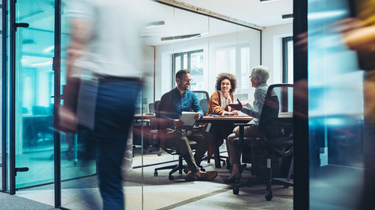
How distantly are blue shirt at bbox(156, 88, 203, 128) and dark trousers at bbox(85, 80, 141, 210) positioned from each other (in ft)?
6.88

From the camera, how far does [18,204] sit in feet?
9.02

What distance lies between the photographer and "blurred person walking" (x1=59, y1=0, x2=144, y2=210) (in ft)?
4.58


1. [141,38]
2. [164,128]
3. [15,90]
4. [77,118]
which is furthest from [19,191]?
[141,38]

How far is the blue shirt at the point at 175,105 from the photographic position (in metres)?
3.78

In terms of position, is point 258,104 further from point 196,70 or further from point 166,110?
point 196,70

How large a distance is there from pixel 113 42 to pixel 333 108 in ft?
3.36

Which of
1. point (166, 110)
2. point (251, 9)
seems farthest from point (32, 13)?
point (251, 9)

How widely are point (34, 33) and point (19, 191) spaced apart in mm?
1684

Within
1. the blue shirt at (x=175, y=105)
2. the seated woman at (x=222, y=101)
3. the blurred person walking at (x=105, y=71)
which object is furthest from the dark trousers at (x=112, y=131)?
the seated woman at (x=222, y=101)

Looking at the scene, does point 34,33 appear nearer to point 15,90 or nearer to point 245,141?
point 15,90

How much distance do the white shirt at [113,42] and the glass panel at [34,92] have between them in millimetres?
2063

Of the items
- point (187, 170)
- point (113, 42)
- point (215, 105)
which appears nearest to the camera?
point (113, 42)

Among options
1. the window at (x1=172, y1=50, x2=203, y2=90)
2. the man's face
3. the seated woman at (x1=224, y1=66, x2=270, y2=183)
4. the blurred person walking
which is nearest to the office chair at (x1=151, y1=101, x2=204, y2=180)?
the seated woman at (x1=224, y1=66, x2=270, y2=183)

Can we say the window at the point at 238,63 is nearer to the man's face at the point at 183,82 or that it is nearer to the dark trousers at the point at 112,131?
the man's face at the point at 183,82
